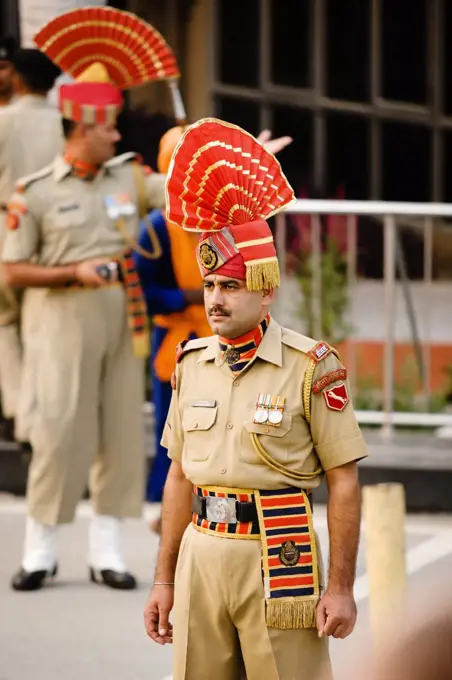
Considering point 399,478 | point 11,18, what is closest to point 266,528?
point 399,478

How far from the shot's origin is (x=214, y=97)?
50.0ft

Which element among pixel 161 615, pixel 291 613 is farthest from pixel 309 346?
pixel 161 615

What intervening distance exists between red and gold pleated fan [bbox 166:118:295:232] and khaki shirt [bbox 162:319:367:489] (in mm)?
298

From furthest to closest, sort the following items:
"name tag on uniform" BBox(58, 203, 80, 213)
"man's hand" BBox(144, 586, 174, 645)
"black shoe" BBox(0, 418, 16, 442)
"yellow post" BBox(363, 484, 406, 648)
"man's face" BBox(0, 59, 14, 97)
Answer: "man's face" BBox(0, 59, 14, 97) → "black shoe" BBox(0, 418, 16, 442) → "name tag on uniform" BBox(58, 203, 80, 213) → "yellow post" BBox(363, 484, 406, 648) → "man's hand" BBox(144, 586, 174, 645)

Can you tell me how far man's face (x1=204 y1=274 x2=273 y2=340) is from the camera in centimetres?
388

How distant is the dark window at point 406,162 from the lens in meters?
16.9

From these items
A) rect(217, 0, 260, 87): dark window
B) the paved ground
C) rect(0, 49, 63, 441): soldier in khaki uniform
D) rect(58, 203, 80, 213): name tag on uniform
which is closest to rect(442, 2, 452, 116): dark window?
rect(217, 0, 260, 87): dark window

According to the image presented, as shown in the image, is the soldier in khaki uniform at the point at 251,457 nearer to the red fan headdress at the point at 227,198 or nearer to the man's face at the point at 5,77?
the red fan headdress at the point at 227,198

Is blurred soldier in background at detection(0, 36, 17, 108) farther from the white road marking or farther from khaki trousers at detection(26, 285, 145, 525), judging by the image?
the white road marking

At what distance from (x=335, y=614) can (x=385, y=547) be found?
211 cm

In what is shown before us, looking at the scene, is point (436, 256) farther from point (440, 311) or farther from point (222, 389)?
point (222, 389)

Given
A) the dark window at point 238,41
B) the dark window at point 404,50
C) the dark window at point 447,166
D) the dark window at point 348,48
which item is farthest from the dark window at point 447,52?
the dark window at point 238,41

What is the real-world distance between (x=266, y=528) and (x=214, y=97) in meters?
11.8

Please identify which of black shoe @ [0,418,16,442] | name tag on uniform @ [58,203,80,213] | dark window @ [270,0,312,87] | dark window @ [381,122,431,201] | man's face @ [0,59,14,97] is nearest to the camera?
name tag on uniform @ [58,203,80,213]
